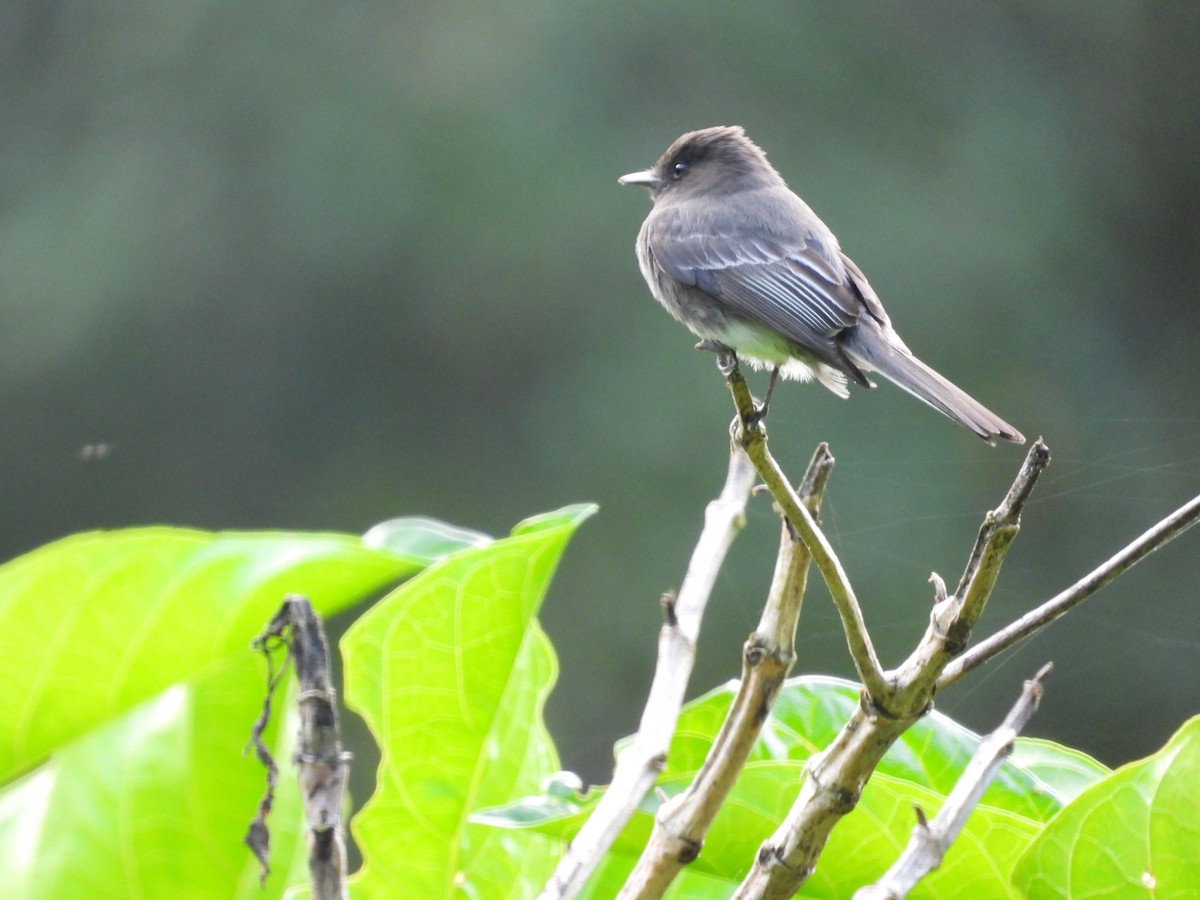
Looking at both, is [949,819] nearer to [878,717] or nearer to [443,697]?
[878,717]

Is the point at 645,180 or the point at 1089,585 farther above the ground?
the point at 645,180

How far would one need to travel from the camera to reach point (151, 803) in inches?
38.4

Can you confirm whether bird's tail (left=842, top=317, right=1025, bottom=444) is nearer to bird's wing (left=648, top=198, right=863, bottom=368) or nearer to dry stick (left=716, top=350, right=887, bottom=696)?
bird's wing (left=648, top=198, right=863, bottom=368)

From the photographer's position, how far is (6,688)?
0.94m

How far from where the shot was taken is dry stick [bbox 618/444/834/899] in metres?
0.86

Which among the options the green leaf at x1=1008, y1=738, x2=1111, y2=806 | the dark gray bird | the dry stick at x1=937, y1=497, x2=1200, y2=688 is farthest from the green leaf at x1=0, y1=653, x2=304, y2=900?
the dark gray bird

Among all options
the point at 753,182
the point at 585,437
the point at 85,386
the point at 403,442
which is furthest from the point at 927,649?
the point at 85,386

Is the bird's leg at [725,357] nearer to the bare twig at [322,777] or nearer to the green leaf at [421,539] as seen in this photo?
the green leaf at [421,539]

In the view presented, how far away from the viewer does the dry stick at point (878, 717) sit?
79 cm

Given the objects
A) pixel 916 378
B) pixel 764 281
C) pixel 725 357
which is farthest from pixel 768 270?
pixel 725 357

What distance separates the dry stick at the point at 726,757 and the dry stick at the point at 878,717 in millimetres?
52

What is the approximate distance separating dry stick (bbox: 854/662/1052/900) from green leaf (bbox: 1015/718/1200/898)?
10 centimetres

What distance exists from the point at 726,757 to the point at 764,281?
4.42 feet

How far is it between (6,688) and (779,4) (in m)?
9.49
